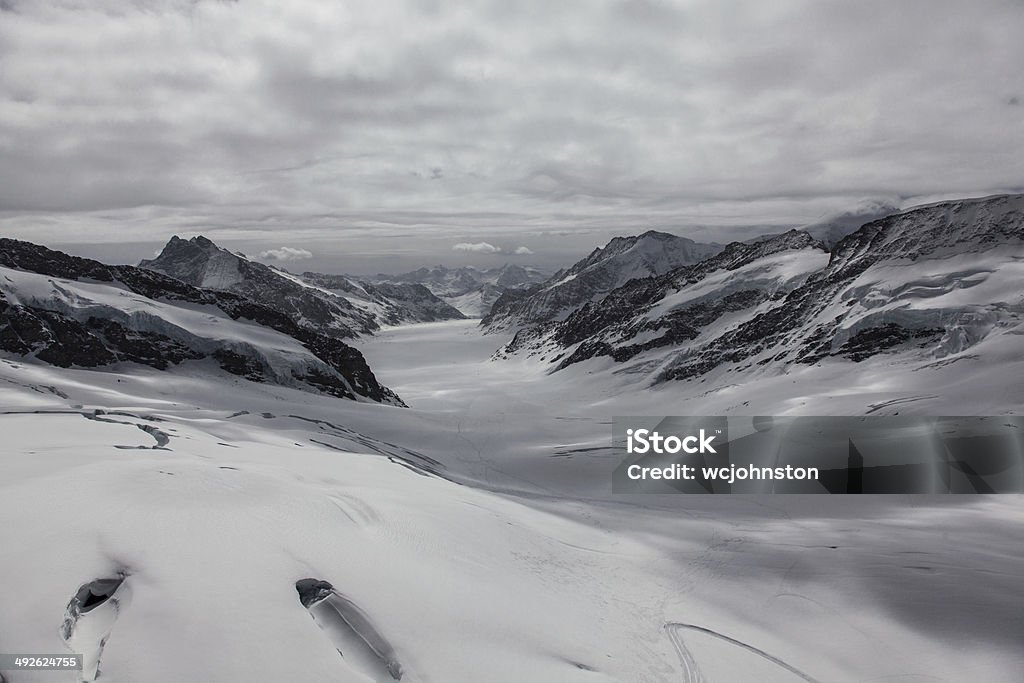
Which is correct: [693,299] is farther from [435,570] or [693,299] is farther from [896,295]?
[435,570]

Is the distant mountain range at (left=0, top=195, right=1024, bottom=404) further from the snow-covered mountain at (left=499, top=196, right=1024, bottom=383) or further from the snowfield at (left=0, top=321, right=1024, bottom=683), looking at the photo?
the snowfield at (left=0, top=321, right=1024, bottom=683)

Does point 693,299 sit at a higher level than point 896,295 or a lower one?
higher

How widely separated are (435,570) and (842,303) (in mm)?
97788

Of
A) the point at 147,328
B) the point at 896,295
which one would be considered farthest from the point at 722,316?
the point at 147,328

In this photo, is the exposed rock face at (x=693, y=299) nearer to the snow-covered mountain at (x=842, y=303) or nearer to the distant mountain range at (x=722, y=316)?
the snow-covered mountain at (x=842, y=303)

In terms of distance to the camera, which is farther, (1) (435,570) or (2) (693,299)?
(2) (693,299)

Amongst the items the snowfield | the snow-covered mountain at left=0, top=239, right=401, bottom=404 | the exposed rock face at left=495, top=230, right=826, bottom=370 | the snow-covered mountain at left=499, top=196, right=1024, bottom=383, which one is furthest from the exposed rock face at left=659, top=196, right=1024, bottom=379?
the snow-covered mountain at left=0, top=239, right=401, bottom=404

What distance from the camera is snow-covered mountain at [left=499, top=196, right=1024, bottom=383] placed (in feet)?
238

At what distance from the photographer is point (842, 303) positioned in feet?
298

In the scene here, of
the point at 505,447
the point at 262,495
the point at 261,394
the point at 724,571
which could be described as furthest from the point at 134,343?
the point at 724,571

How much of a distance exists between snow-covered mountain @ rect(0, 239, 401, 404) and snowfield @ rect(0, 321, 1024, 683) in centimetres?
2600

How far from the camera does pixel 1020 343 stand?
2205 inches

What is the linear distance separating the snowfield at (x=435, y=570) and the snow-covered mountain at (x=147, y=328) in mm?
25999

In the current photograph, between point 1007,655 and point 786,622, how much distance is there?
279 inches
